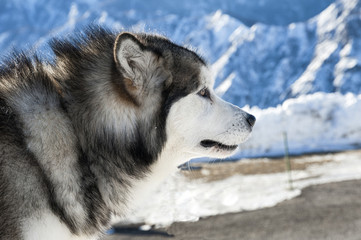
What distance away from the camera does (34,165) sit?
112 inches

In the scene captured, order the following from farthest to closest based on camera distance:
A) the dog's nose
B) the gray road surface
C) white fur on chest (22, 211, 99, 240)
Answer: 1. the gray road surface
2. the dog's nose
3. white fur on chest (22, 211, 99, 240)

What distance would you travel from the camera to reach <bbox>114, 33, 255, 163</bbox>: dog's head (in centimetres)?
314

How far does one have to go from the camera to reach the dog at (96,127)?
9.28ft

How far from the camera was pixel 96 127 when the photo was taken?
10.3 feet

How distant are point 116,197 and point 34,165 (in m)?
0.66

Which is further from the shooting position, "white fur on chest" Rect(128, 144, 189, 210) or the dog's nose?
the dog's nose

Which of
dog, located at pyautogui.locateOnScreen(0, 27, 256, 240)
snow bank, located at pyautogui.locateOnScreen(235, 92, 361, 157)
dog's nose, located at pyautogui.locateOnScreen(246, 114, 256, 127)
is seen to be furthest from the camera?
snow bank, located at pyautogui.locateOnScreen(235, 92, 361, 157)

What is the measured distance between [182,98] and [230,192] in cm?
692

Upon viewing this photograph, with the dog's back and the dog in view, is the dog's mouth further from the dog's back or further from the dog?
the dog's back

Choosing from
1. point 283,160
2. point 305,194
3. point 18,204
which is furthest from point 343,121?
point 18,204

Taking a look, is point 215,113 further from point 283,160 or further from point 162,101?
point 283,160

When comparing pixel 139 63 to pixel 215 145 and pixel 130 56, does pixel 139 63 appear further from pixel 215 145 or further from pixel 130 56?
pixel 215 145

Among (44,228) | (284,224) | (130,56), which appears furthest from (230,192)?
(44,228)

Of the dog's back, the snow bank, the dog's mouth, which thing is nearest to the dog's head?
the dog's mouth
